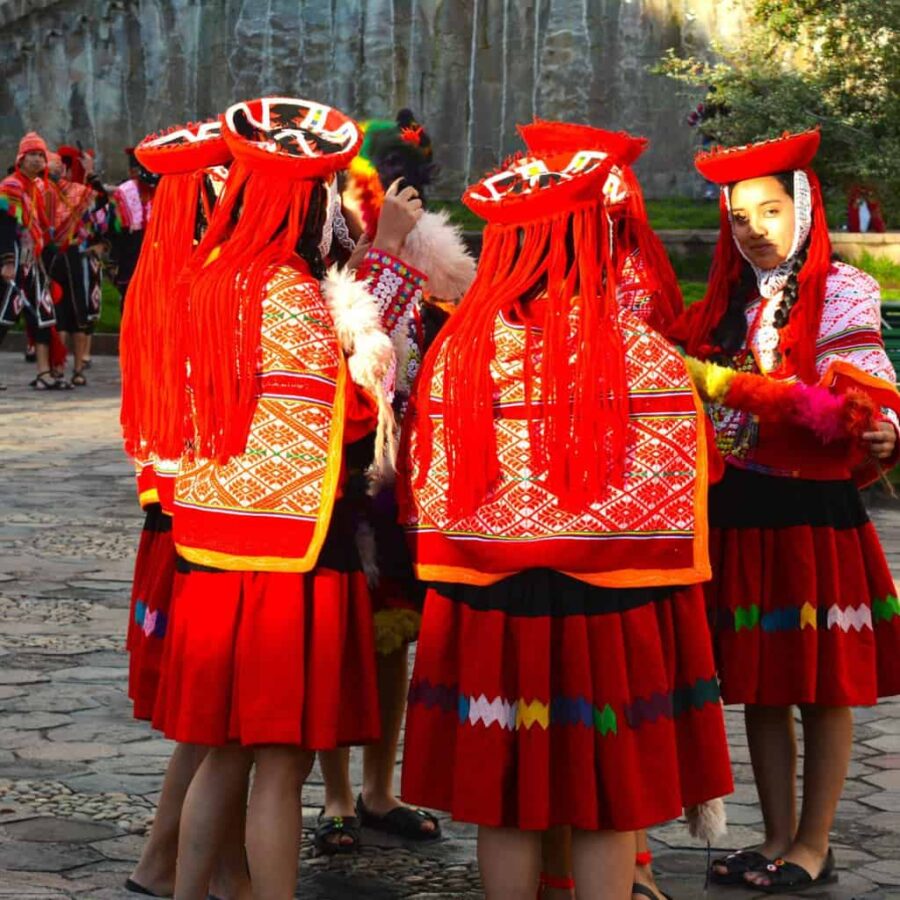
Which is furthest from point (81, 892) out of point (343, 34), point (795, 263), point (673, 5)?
point (343, 34)

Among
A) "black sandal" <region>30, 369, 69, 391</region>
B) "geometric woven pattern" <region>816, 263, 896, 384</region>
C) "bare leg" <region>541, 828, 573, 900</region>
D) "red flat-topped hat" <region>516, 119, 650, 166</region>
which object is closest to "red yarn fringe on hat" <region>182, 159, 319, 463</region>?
"bare leg" <region>541, 828, 573, 900</region>

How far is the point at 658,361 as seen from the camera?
12.8 feet

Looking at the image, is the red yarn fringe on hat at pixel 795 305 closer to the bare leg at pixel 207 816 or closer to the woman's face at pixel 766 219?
the woman's face at pixel 766 219

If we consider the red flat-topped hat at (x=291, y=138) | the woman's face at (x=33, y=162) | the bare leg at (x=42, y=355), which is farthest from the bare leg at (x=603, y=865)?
the bare leg at (x=42, y=355)

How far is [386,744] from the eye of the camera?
5215 mm

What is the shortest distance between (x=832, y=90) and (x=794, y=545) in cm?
1849

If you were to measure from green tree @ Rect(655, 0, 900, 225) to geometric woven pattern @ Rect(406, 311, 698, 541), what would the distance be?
1779 centimetres

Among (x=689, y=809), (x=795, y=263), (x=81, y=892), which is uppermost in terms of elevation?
(x=795, y=263)

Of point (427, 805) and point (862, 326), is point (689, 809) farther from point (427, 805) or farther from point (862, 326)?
point (862, 326)

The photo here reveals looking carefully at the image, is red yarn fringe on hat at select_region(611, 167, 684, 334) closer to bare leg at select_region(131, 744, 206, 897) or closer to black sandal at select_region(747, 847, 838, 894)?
black sandal at select_region(747, 847, 838, 894)

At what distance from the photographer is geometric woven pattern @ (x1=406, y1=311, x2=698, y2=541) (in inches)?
153

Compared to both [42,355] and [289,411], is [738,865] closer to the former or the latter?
[289,411]

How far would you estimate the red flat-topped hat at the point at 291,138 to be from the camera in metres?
4.11

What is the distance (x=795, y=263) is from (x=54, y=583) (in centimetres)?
466
